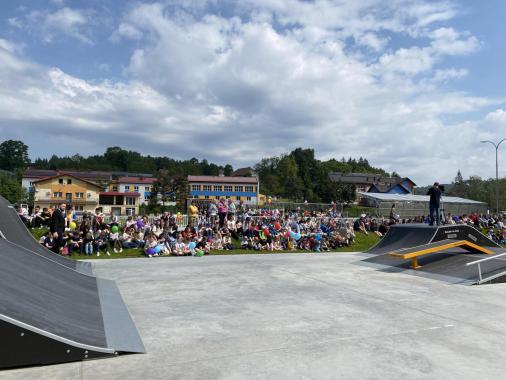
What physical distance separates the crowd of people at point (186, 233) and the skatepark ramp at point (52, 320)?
7.21 m

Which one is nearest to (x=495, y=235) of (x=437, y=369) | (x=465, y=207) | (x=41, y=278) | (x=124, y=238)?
(x=465, y=207)

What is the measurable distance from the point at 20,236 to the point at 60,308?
5.85 m

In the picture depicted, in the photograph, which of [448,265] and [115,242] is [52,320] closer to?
[448,265]

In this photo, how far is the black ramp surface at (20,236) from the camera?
9320mm

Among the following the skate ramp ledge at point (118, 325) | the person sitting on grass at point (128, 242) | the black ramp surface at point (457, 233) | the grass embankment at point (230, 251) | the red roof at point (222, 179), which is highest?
the red roof at point (222, 179)

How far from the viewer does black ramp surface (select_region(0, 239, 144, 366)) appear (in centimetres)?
398

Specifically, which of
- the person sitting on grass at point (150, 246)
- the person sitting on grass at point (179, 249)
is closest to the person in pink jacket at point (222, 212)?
the person sitting on grass at point (179, 249)

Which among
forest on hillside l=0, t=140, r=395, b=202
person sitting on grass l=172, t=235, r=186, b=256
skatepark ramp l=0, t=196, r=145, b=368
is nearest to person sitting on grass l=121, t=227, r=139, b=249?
person sitting on grass l=172, t=235, r=186, b=256

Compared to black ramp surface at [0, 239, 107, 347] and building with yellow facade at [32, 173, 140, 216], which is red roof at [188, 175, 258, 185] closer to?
building with yellow facade at [32, 173, 140, 216]

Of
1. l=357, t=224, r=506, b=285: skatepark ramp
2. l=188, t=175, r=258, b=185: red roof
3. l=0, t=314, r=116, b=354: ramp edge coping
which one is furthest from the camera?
l=188, t=175, r=258, b=185: red roof

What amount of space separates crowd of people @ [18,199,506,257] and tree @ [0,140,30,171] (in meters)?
161

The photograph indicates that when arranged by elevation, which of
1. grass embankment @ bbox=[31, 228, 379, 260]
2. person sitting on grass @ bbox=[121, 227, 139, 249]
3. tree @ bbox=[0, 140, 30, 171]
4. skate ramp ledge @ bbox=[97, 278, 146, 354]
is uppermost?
tree @ bbox=[0, 140, 30, 171]

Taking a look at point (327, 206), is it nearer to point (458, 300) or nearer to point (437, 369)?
point (458, 300)

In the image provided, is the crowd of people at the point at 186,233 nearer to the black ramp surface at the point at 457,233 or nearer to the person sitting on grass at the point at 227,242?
the person sitting on grass at the point at 227,242
